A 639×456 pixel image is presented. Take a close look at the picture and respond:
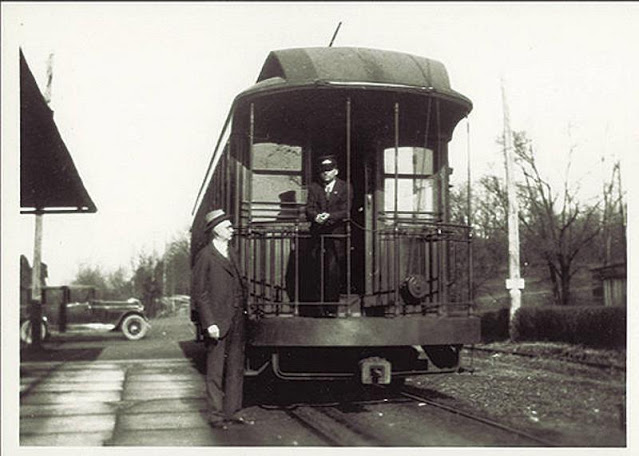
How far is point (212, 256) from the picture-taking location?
631 cm

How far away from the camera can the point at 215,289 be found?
6273 mm

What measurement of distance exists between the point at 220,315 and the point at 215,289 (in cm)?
21

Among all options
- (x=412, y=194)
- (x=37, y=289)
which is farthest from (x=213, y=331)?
(x=37, y=289)

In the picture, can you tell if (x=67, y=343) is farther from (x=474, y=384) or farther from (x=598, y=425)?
(x=598, y=425)

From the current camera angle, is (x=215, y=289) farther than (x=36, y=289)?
No

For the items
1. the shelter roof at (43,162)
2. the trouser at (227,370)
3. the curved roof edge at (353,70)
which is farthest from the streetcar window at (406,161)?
the shelter roof at (43,162)

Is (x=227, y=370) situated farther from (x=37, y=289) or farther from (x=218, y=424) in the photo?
(x=37, y=289)

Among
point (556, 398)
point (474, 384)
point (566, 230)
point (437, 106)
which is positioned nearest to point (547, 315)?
point (566, 230)

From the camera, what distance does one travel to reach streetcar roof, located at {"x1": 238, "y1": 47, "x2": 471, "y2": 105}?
22.6ft

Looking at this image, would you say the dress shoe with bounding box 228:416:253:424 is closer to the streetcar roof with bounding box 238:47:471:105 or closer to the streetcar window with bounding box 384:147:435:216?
the streetcar window with bounding box 384:147:435:216

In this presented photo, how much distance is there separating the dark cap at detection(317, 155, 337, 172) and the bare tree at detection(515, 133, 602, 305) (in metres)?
11.9

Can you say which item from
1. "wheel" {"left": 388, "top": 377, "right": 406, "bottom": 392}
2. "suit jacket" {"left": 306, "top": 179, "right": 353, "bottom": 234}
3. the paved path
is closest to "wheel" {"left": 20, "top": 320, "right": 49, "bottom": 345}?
the paved path

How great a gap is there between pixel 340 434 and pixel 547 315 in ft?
39.3

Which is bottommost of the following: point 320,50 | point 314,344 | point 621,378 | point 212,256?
point 621,378
